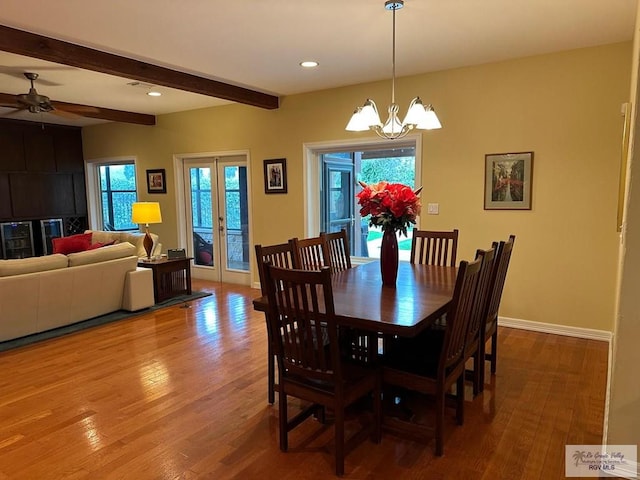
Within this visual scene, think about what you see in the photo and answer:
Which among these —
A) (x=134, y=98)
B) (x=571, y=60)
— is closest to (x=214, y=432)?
(x=571, y=60)

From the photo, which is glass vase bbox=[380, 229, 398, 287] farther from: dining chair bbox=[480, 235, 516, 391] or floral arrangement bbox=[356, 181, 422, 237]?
dining chair bbox=[480, 235, 516, 391]

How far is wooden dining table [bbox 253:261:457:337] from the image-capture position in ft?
6.61

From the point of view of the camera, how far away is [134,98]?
566 cm

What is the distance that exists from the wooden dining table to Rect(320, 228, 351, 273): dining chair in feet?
0.86

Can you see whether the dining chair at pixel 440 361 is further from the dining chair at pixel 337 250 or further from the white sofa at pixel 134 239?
the white sofa at pixel 134 239

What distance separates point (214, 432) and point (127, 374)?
1.17 m

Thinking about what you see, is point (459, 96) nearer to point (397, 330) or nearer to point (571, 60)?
point (571, 60)

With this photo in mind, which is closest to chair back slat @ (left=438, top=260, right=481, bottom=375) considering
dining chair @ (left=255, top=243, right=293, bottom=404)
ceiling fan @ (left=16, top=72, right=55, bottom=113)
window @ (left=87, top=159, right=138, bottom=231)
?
dining chair @ (left=255, top=243, right=293, bottom=404)

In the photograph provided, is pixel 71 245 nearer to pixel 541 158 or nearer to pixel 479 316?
pixel 479 316

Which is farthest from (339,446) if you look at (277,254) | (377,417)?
(277,254)

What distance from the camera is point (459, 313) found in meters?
2.15

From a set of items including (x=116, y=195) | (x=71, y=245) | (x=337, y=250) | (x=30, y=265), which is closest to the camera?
(x=337, y=250)

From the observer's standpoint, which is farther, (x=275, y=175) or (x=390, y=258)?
(x=275, y=175)

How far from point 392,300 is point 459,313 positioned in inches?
14.9
